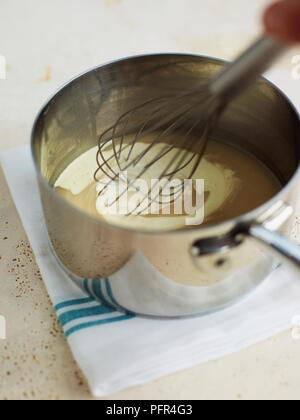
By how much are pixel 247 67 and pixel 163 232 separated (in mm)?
168

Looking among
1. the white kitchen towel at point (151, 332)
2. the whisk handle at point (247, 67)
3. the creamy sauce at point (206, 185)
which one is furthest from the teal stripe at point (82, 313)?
the whisk handle at point (247, 67)

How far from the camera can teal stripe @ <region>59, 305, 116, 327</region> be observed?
65 cm

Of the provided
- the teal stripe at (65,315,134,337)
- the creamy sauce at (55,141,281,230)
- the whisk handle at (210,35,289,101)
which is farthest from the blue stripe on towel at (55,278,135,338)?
the whisk handle at (210,35,289,101)

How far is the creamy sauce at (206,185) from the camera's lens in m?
0.73

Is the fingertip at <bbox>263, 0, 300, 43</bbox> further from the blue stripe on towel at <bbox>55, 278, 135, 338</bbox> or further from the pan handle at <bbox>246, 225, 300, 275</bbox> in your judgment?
the blue stripe on towel at <bbox>55, 278, 135, 338</bbox>

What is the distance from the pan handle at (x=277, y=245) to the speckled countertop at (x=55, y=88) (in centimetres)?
14

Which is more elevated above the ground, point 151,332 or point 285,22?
point 285,22

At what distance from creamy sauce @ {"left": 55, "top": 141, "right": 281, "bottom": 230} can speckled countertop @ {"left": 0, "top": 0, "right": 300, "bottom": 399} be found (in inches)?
3.3

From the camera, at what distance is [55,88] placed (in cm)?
98

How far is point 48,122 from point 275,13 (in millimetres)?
331

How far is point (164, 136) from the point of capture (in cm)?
87

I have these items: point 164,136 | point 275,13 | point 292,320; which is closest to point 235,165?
point 164,136

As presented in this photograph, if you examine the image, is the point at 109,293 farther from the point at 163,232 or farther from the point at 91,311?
the point at 163,232

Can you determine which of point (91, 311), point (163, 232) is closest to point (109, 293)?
point (91, 311)
